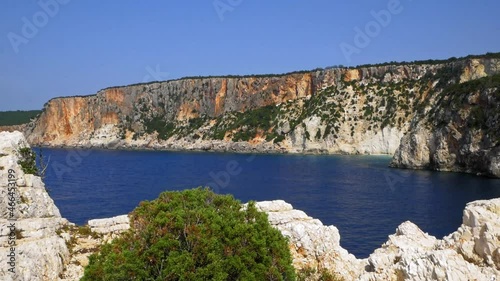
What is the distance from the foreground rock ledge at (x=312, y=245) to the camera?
13242 millimetres

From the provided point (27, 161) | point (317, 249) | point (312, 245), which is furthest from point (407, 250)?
point (27, 161)

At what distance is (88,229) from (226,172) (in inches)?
2879

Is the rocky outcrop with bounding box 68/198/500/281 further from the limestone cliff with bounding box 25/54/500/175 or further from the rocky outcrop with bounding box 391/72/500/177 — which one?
the limestone cliff with bounding box 25/54/500/175

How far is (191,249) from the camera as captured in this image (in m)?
13.6

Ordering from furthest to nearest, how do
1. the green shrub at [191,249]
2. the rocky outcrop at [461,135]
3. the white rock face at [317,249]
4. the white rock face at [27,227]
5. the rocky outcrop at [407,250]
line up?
the rocky outcrop at [461,135]
the white rock face at [317,249]
the white rock face at [27,227]
the green shrub at [191,249]
the rocky outcrop at [407,250]

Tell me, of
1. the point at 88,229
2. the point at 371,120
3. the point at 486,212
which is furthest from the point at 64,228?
the point at 371,120

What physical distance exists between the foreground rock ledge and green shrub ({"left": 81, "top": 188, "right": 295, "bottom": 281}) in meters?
3.27

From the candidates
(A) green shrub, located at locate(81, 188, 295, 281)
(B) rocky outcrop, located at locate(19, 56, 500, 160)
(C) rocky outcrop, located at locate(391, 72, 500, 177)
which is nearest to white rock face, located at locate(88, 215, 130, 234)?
(A) green shrub, located at locate(81, 188, 295, 281)

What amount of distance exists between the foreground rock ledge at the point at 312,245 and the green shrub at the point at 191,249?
327cm

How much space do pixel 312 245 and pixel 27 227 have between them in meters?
→ 12.2

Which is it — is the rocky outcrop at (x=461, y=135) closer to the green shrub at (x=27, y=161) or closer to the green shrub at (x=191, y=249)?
the green shrub at (x=191, y=249)

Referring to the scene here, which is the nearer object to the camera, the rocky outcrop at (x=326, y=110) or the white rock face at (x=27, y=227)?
the white rock face at (x=27, y=227)

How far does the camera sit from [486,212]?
14477 millimetres

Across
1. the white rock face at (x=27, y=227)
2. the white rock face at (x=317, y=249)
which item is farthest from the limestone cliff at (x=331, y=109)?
the white rock face at (x=27, y=227)
